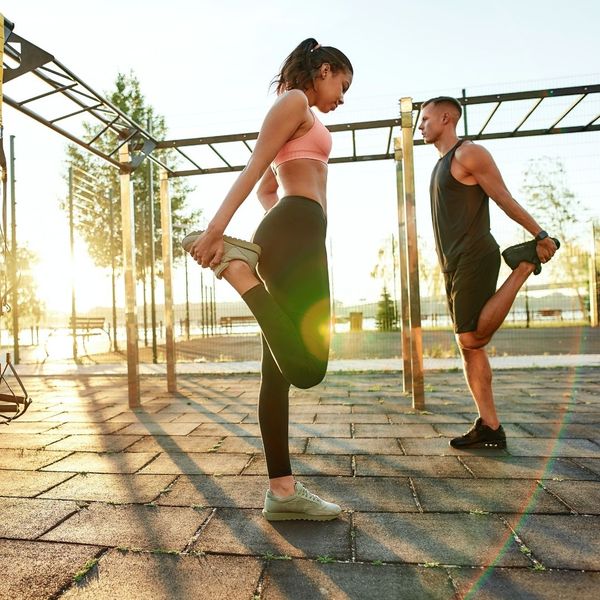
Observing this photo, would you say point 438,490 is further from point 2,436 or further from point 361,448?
point 2,436

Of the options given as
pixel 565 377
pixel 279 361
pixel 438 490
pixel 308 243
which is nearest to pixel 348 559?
pixel 279 361

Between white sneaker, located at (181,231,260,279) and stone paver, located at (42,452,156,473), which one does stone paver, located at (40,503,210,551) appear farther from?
white sneaker, located at (181,231,260,279)

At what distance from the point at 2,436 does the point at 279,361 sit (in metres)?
3.18

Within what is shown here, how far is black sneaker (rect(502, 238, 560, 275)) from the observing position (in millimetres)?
2818

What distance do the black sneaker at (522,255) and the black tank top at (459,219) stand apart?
0.34 ft

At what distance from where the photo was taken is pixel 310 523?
1.95m

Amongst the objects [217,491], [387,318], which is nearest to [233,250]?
[217,491]

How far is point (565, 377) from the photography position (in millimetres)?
6105

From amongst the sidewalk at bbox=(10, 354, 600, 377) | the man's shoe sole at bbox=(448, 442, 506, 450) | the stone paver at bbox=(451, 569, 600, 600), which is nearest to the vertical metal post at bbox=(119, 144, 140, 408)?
the sidewalk at bbox=(10, 354, 600, 377)

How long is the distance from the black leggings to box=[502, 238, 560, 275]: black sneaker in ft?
4.92

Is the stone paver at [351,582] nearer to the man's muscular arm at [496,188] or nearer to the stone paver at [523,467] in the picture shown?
the stone paver at [523,467]

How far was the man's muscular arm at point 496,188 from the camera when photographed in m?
2.79

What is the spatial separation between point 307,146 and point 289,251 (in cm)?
45

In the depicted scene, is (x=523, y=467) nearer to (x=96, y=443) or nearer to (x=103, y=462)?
(x=103, y=462)
